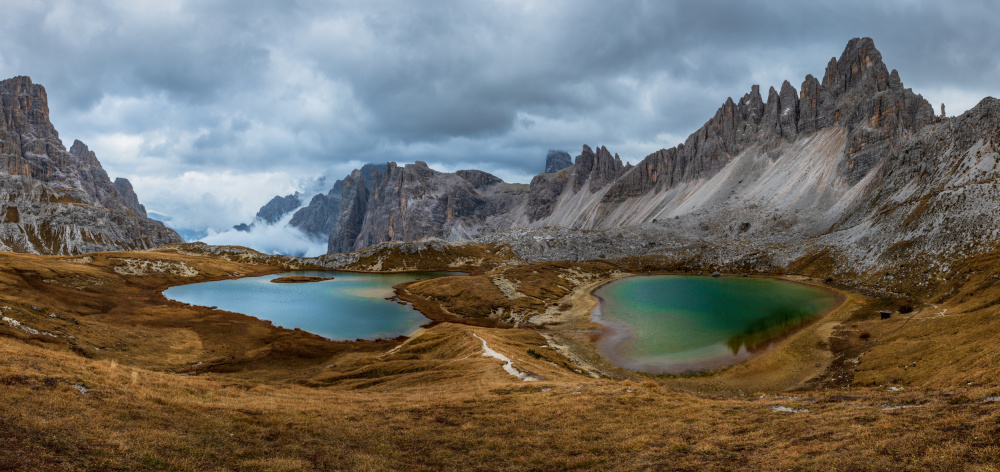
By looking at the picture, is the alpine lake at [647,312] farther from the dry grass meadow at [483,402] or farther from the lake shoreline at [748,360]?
the dry grass meadow at [483,402]

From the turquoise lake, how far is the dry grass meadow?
1425 centimetres

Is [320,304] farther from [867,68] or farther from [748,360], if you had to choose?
[867,68]

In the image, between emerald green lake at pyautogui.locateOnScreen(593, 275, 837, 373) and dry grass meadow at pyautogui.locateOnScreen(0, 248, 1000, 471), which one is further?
emerald green lake at pyautogui.locateOnScreen(593, 275, 837, 373)

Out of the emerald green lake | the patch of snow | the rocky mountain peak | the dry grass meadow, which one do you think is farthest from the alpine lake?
the rocky mountain peak

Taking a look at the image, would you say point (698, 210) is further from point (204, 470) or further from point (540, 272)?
point (204, 470)

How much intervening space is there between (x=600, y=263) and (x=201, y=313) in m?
125

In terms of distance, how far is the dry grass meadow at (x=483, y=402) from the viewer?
14.9 meters

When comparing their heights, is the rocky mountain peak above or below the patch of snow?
above

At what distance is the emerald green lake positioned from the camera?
5444 cm

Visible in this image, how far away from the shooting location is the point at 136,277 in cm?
13000

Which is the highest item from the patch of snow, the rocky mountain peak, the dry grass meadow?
the rocky mountain peak

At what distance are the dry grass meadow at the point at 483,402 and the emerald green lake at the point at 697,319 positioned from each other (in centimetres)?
396

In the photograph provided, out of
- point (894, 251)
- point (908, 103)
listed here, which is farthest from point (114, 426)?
point (908, 103)

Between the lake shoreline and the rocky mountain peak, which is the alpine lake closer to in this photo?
the lake shoreline
